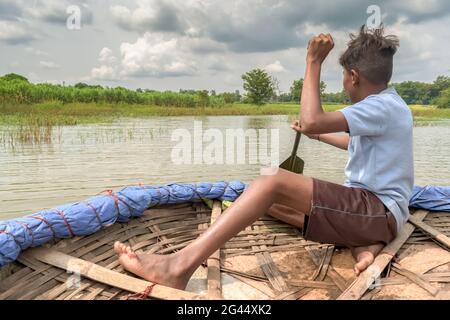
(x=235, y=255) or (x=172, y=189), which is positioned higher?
(x=172, y=189)

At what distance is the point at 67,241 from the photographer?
184cm

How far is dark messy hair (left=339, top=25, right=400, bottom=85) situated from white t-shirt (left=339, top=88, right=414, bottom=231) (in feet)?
0.29

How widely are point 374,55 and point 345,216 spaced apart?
73cm

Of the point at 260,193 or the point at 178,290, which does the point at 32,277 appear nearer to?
the point at 178,290

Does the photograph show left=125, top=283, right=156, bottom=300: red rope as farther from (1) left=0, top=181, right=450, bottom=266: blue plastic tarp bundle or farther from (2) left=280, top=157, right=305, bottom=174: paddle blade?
(2) left=280, top=157, right=305, bottom=174: paddle blade

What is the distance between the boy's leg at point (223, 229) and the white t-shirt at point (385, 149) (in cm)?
29

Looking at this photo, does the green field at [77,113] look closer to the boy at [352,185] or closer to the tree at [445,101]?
the boy at [352,185]

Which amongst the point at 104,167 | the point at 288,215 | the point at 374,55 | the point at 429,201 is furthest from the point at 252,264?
the point at 104,167

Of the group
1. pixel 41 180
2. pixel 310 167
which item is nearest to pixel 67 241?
pixel 41 180

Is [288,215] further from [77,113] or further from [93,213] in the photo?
[77,113]

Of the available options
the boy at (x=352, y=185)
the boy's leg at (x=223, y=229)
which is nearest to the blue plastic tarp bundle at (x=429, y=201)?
the boy at (x=352, y=185)

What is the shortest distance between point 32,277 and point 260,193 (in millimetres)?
1009

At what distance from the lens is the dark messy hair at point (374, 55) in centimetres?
173

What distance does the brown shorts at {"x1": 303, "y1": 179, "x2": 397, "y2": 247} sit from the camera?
1687mm
